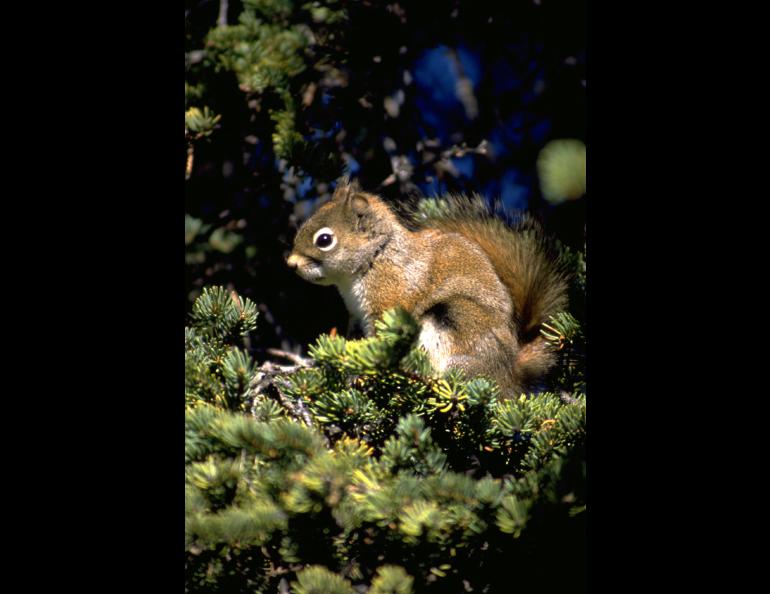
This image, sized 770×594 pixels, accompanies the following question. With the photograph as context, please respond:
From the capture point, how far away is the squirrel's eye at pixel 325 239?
2.04 meters

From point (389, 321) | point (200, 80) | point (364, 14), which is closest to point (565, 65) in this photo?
point (364, 14)

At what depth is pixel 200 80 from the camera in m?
2.05

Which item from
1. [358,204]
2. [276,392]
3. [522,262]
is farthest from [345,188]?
[276,392]

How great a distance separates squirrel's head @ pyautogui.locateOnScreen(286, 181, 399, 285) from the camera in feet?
6.71

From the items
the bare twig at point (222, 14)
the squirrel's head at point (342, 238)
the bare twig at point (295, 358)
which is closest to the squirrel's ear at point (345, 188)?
the squirrel's head at point (342, 238)

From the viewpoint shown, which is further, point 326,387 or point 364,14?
point 364,14

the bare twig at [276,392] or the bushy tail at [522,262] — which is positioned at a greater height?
the bushy tail at [522,262]

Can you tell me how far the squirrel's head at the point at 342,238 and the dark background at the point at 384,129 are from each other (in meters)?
0.10

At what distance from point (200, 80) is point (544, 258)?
→ 97 centimetres

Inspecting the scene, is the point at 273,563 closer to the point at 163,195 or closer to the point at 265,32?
the point at 163,195

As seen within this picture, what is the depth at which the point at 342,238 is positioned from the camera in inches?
81.6

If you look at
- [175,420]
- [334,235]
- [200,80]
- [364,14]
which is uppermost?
[364,14]

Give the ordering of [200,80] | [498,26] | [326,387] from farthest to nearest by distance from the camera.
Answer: [498,26], [200,80], [326,387]

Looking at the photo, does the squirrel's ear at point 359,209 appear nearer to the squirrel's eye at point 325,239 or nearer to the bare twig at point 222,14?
the squirrel's eye at point 325,239
